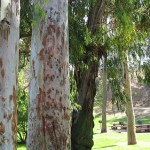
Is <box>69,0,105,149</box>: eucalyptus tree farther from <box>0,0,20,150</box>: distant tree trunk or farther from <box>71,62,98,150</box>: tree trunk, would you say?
<box>0,0,20,150</box>: distant tree trunk

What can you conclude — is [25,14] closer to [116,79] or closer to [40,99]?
[40,99]

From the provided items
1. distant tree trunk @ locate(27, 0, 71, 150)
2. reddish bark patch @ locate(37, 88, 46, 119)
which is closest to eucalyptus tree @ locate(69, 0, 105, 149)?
distant tree trunk @ locate(27, 0, 71, 150)

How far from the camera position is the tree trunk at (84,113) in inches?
365

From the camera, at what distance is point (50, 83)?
4.47 m

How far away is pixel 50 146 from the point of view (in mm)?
4500

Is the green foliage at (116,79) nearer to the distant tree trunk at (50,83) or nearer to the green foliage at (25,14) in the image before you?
the green foliage at (25,14)

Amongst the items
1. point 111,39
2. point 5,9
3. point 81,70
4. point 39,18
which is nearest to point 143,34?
point 111,39

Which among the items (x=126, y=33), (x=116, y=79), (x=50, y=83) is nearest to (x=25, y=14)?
(x=126, y=33)

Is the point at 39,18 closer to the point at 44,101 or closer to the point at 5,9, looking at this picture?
the point at 44,101

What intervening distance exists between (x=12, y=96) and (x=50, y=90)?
1.30 metres

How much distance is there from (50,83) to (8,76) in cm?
134

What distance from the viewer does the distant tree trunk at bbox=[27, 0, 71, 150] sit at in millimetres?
4469

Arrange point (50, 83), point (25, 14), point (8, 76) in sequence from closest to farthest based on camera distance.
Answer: point (8, 76), point (50, 83), point (25, 14)

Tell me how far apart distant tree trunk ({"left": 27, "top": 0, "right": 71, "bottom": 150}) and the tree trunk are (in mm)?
4623
